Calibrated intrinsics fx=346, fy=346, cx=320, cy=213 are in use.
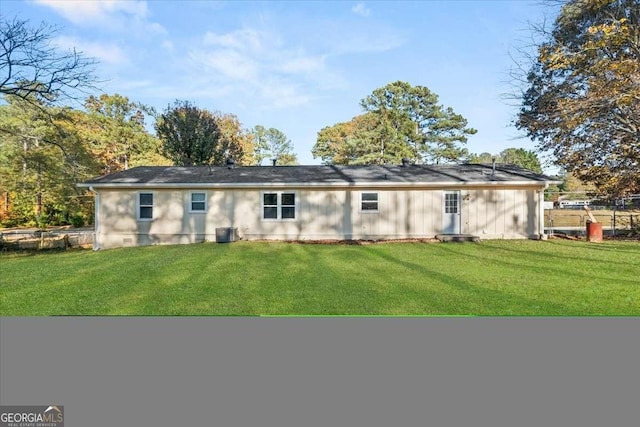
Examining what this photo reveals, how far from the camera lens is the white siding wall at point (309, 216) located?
13469mm

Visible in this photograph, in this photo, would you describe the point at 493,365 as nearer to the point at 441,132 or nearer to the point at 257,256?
the point at 257,256

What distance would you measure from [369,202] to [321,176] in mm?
2284

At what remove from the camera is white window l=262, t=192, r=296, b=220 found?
13719 millimetres

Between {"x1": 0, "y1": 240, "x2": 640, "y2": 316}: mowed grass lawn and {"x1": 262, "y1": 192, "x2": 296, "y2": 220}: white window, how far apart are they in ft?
11.1

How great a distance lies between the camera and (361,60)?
1806 centimetres

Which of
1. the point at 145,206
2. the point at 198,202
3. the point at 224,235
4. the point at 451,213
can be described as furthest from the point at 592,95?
the point at 145,206

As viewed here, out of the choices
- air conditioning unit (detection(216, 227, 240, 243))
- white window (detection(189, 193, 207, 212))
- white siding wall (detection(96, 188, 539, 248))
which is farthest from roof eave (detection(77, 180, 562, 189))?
air conditioning unit (detection(216, 227, 240, 243))

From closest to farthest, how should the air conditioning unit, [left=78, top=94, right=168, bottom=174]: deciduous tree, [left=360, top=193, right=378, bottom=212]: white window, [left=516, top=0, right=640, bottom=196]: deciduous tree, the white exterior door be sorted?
[left=516, top=0, right=640, bottom=196]: deciduous tree → the air conditioning unit → the white exterior door → [left=360, top=193, right=378, bottom=212]: white window → [left=78, top=94, right=168, bottom=174]: deciduous tree

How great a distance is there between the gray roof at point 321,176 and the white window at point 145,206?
0.51 metres

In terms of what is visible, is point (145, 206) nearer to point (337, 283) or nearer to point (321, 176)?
point (321, 176)

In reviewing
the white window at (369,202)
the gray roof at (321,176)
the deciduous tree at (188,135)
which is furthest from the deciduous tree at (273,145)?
the white window at (369,202)

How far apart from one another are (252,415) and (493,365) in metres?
2.01

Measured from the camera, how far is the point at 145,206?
1359cm

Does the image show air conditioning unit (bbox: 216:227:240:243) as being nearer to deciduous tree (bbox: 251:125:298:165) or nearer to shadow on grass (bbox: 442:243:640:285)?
shadow on grass (bbox: 442:243:640:285)
